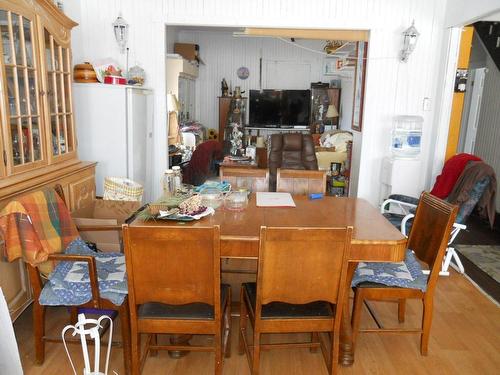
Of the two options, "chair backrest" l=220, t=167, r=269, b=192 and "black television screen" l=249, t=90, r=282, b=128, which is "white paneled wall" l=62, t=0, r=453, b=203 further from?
"black television screen" l=249, t=90, r=282, b=128

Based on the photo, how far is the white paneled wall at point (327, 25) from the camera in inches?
155

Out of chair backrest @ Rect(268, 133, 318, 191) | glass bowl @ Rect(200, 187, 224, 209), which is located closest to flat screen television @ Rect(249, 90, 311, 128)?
chair backrest @ Rect(268, 133, 318, 191)

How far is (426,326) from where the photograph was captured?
7.23ft

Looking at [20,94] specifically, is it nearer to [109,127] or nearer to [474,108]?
[109,127]

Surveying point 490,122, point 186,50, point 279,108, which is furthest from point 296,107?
point 490,122

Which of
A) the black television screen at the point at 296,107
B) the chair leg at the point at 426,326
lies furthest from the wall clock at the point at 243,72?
the chair leg at the point at 426,326

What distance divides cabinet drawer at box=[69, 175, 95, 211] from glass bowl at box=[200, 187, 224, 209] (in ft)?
3.41

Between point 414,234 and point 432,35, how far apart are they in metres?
2.50

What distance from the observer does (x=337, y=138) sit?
229 inches

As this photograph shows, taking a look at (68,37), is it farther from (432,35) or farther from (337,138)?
(337,138)

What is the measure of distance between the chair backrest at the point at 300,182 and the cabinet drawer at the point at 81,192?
1473mm

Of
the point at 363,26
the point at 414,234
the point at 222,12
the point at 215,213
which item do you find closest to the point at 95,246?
the point at 215,213

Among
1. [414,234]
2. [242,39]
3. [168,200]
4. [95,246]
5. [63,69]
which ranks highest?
[242,39]

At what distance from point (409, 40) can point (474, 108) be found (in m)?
1.86
